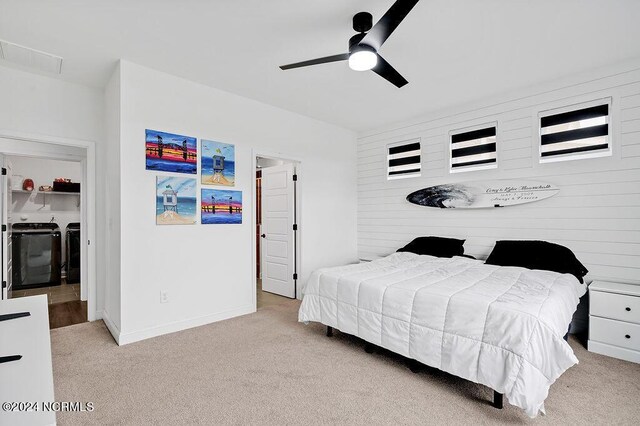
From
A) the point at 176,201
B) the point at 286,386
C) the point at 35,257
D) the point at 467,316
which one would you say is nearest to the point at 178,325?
the point at 176,201

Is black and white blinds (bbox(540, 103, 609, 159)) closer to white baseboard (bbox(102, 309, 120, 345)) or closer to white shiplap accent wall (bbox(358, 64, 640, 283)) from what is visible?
white shiplap accent wall (bbox(358, 64, 640, 283))

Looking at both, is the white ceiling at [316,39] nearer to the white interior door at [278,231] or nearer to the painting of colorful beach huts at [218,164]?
the painting of colorful beach huts at [218,164]

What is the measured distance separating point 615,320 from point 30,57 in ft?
19.5

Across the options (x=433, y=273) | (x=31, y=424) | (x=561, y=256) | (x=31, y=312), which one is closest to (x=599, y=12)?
(x=561, y=256)

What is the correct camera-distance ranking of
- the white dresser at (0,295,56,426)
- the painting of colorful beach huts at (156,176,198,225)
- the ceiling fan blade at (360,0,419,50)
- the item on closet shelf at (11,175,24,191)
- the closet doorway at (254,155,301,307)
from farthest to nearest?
the item on closet shelf at (11,175,24,191) < the closet doorway at (254,155,301,307) < the painting of colorful beach huts at (156,176,198,225) < the ceiling fan blade at (360,0,419,50) < the white dresser at (0,295,56,426)

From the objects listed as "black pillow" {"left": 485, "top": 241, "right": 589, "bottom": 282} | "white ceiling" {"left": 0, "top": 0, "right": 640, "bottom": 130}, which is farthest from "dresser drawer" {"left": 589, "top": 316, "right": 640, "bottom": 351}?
"white ceiling" {"left": 0, "top": 0, "right": 640, "bottom": 130}

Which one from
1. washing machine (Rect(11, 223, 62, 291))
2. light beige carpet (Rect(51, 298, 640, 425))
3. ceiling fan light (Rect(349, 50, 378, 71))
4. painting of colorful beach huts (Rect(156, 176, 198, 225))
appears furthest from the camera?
washing machine (Rect(11, 223, 62, 291))

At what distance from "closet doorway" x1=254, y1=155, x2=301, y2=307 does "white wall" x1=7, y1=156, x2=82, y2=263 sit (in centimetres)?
387

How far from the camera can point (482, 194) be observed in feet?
13.2

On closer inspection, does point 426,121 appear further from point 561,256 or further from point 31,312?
point 31,312

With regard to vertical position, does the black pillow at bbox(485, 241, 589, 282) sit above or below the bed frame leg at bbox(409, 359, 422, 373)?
above

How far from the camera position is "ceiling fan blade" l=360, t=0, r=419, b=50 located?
1.75 metres

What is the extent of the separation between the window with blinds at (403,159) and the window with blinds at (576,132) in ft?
5.32

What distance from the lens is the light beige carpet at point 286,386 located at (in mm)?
1929
